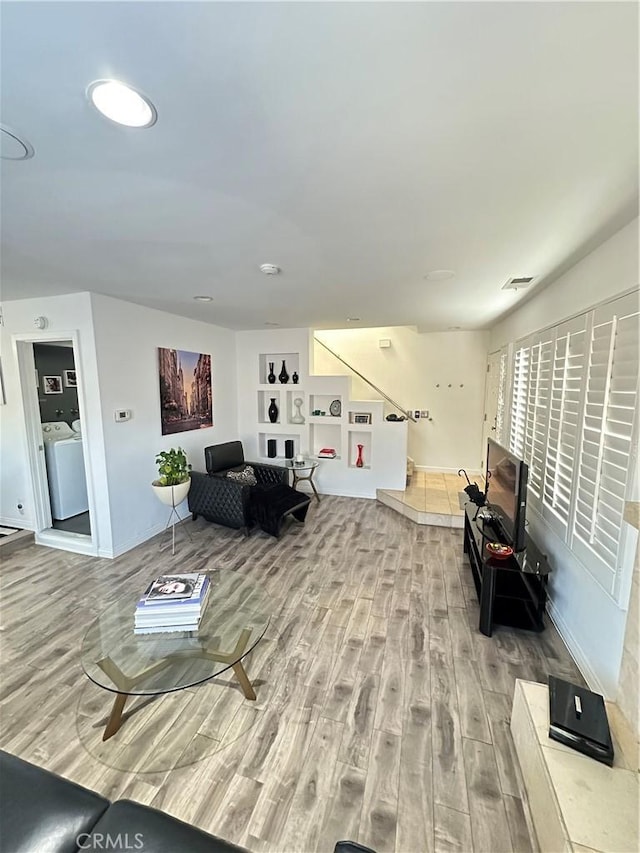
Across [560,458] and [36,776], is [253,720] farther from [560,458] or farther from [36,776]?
[560,458]

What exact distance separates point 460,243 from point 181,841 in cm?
272

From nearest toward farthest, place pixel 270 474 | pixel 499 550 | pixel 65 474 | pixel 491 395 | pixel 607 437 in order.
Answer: pixel 607 437, pixel 499 550, pixel 65 474, pixel 270 474, pixel 491 395

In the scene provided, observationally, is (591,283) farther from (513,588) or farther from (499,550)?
(513,588)

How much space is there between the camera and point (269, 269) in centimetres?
249

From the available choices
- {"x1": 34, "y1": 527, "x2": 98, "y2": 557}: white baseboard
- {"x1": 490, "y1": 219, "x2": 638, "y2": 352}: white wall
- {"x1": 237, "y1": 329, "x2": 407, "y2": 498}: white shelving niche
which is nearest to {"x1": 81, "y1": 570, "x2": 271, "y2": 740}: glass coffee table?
{"x1": 34, "y1": 527, "x2": 98, "y2": 557}: white baseboard

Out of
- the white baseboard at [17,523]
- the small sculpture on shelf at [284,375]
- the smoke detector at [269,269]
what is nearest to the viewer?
the smoke detector at [269,269]

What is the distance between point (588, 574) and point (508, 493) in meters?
0.73

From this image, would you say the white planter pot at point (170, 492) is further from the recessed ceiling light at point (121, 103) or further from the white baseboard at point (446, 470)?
the white baseboard at point (446, 470)

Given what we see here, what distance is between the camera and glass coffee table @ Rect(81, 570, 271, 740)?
1611 mm

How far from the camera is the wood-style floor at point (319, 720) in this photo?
4.52 feet

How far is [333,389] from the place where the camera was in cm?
530

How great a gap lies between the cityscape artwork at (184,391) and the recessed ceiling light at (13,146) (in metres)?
2.86

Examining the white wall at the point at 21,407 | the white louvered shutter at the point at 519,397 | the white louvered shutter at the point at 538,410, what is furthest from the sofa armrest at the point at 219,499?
the white louvered shutter at the point at 519,397

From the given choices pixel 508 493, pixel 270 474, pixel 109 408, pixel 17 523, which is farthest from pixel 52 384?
pixel 508 493
